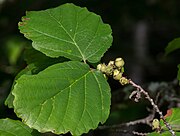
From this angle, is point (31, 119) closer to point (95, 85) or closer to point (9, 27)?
point (95, 85)

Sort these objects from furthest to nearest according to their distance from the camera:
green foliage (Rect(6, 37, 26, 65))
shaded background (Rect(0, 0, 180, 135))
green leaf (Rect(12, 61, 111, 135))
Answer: green foliage (Rect(6, 37, 26, 65)), shaded background (Rect(0, 0, 180, 135)), green leaf (Rect(12, 61, 111, 135))

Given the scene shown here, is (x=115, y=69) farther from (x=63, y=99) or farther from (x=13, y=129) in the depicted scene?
(x=13, y=129)

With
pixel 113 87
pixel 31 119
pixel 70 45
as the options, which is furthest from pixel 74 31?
pixel 113 87

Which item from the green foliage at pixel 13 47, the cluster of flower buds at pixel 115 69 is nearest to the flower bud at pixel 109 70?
the cluster of flower buds at pixel 115 69

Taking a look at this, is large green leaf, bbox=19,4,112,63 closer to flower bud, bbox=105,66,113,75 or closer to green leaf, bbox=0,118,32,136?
flower bud, bbox=105,66,113,75

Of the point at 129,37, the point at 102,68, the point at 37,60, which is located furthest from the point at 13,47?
the point at 102,68

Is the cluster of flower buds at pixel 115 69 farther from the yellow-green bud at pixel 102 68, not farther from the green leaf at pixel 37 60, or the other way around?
the green leaf at pixel 37 60

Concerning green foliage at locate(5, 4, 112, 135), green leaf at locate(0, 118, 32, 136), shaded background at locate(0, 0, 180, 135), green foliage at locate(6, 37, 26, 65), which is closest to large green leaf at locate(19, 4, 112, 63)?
green foliage at locate(5, 4, 112, 135)
